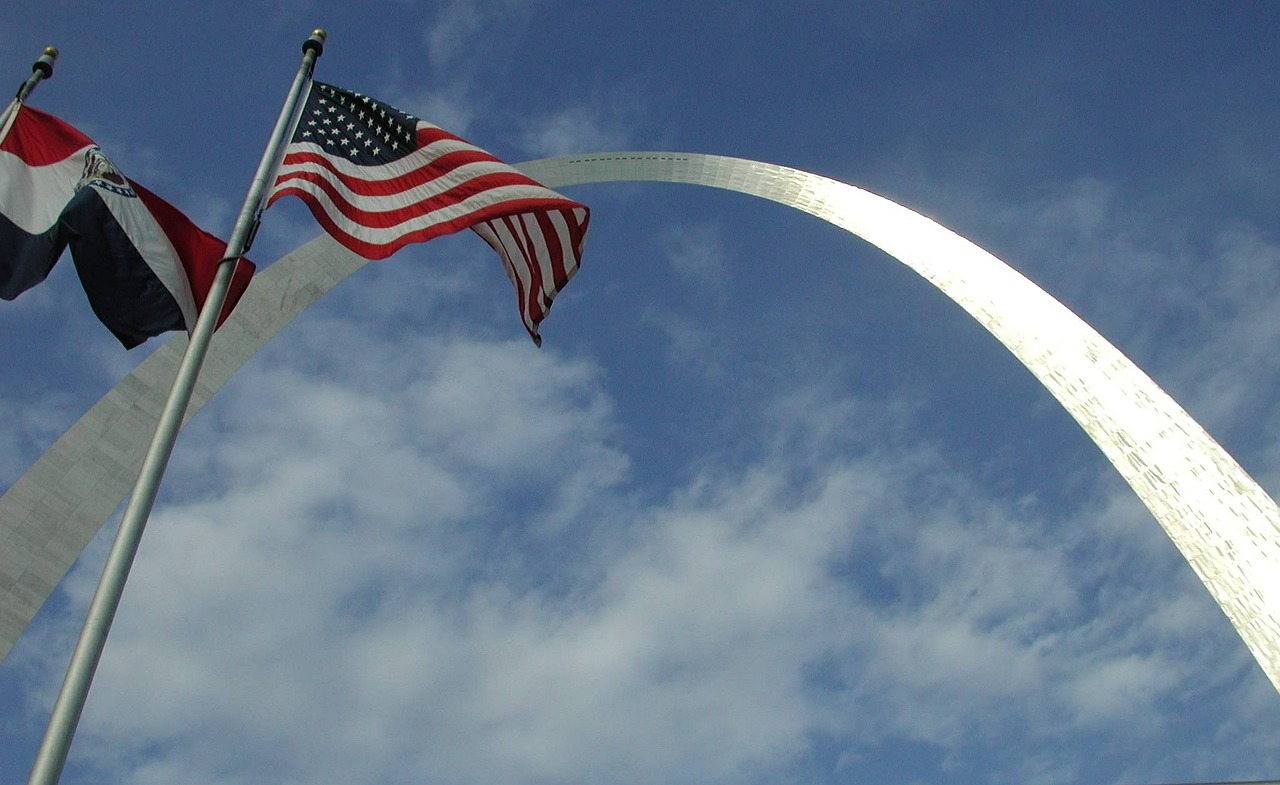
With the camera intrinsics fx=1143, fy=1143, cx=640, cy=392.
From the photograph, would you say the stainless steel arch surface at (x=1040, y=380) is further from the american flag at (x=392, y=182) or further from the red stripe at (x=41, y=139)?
the american flag at (x=392, y=182)

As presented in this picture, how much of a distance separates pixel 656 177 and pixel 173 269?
73.4ft

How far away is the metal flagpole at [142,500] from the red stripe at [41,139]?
5.58 feet

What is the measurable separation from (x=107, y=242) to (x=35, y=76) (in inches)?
116

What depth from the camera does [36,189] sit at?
10047mm

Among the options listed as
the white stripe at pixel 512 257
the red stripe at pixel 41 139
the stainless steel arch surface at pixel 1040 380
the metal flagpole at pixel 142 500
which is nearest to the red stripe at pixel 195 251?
the metal flagpole at pixel 142 500

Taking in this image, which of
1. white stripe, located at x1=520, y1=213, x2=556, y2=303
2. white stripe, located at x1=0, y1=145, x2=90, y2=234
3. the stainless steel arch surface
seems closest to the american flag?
white stripe, located at x1=520, y1=213, x2=556, y2=303

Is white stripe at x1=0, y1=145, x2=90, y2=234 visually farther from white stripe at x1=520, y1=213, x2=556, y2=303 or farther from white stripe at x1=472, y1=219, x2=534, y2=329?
white stripe at x1=520, y1=213, x2=556, y2=303

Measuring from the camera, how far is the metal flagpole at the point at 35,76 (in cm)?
1066

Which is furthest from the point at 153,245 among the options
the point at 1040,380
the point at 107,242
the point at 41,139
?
the point at 1040,380

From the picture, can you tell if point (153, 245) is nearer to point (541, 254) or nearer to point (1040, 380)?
point (541, 254)

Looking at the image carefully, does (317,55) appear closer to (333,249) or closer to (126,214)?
(126,214)

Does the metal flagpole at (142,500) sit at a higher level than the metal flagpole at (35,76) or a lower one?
lower

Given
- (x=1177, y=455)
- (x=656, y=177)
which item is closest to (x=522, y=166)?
(x=656, y=177)

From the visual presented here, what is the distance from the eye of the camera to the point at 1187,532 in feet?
63.0
